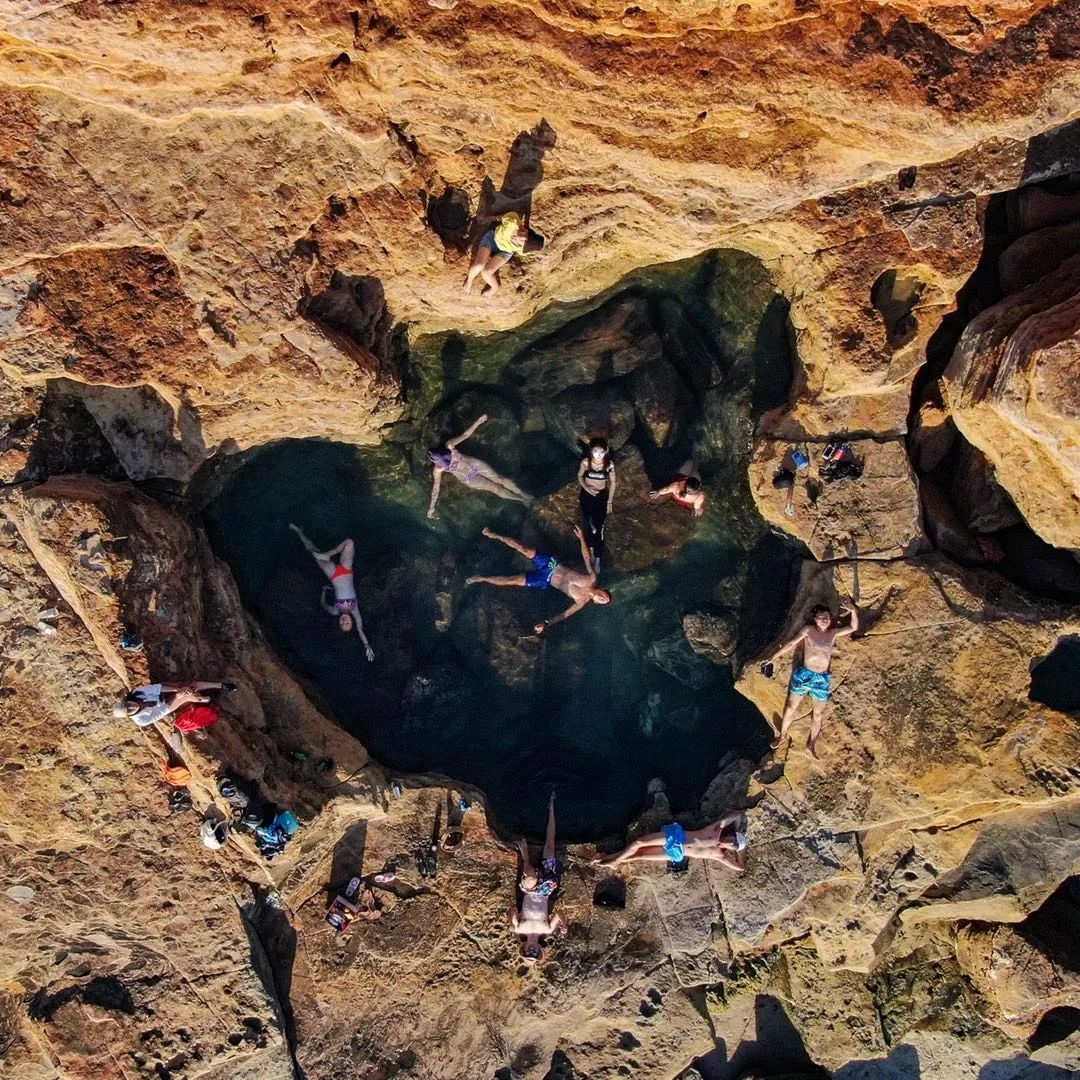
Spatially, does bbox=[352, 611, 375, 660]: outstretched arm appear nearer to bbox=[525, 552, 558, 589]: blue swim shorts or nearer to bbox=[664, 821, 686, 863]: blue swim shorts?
bbox=[525, 552, 558, 589]: blue swim shorts

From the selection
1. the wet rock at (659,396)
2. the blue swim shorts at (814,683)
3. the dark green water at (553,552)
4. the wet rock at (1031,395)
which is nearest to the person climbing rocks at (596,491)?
the dark green water at (553,552)

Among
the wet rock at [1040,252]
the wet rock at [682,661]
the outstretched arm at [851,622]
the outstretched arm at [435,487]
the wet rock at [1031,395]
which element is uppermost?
the wet rock at [1040,252]

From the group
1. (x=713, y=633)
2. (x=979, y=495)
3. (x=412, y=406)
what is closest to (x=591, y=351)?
(x=412, y=406)

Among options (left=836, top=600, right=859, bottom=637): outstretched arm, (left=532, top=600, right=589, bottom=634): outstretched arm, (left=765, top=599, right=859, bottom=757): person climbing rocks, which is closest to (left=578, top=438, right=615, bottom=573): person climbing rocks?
(left=532, top=600, right=589, bottom=634): outstretched arm

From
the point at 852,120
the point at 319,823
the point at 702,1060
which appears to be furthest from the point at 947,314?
the point at 702,1060

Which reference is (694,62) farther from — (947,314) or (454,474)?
(454,474)

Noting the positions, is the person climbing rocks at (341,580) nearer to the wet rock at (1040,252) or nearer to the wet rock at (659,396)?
the wet rock at (659,396)

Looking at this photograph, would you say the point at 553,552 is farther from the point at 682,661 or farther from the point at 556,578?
the point at 682,661
